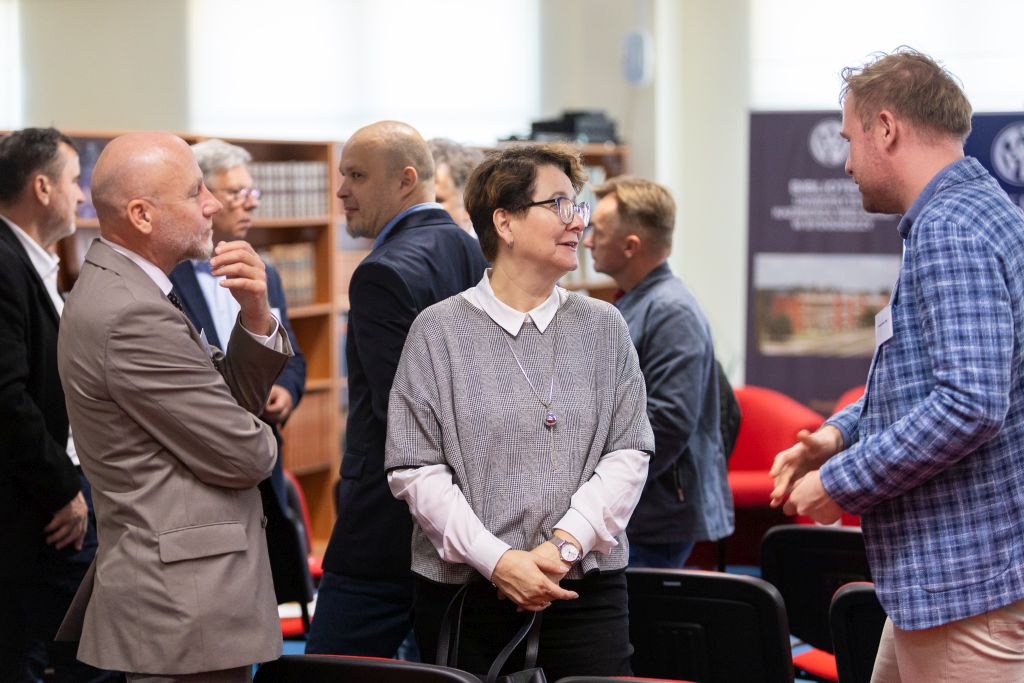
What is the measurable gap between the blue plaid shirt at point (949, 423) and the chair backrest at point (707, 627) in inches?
22.7

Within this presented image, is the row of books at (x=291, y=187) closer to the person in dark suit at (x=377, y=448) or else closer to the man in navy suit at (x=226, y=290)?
the man in navy suit at (x=226, y=290)

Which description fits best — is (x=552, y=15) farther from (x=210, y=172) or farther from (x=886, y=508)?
(x=886, y=508)

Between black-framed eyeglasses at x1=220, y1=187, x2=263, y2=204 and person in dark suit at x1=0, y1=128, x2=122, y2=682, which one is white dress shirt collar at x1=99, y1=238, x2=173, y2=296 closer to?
person in dark suit at x1=0, y1=128, x2=122, y2=682

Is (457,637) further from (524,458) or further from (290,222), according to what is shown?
(290,222)

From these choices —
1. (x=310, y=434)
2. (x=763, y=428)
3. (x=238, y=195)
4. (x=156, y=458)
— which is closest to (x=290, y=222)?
(x=310, y=434)

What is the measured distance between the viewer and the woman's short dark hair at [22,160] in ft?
11.3

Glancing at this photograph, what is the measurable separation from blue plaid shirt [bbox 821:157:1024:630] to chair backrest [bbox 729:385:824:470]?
4.37 m

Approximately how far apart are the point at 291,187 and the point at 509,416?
4482mm

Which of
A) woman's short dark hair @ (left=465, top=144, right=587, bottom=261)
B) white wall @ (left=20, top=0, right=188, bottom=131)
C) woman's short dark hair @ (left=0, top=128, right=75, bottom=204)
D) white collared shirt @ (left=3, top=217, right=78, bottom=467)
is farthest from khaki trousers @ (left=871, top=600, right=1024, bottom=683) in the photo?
white wall @ (left=20, top=0, right=188, bottom=131)

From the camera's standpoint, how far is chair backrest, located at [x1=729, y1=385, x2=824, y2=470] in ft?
21.3

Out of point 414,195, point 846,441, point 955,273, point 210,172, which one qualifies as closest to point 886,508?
point 846,441

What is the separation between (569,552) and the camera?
2.29m

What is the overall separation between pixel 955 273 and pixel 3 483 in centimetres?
243

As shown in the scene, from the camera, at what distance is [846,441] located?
7.70 ft
